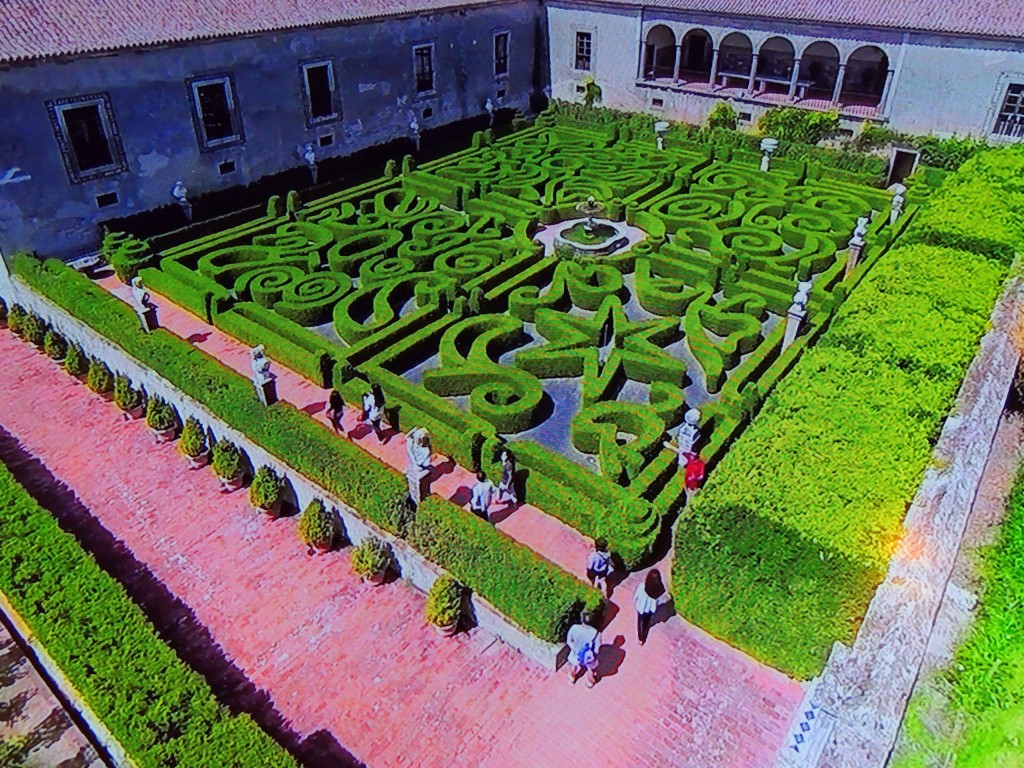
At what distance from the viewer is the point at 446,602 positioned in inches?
446

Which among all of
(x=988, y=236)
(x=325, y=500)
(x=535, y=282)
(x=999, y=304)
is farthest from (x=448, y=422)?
(x=988, y=236)

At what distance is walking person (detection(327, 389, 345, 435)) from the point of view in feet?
49.2

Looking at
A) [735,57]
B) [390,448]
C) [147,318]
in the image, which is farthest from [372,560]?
[735,57]

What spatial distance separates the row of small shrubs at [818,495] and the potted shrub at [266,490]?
7481mm

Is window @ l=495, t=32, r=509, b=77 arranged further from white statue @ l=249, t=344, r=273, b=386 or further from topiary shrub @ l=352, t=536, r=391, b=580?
topiary shrub @ l=352, t=536, r=391, b=580

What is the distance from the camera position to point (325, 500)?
1318 centimetres

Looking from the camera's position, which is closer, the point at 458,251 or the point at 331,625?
the point at 331,625

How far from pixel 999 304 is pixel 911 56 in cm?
1702

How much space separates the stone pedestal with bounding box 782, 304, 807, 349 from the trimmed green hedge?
14.0m

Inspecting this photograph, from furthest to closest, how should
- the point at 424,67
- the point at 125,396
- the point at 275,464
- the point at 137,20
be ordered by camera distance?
the point at 424,67 → the point at 137,20 → the point at 125,396 → the point at 275,464

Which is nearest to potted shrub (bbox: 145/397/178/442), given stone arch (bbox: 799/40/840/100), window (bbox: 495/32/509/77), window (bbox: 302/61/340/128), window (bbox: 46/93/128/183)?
window (bbox: 46/93/128/183)

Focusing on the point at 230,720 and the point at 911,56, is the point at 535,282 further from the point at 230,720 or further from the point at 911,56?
the point at 911,56

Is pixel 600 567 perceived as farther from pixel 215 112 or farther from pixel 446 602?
pixel 215 112

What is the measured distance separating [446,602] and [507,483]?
274 centimetres
